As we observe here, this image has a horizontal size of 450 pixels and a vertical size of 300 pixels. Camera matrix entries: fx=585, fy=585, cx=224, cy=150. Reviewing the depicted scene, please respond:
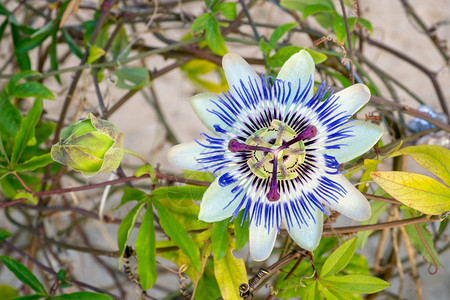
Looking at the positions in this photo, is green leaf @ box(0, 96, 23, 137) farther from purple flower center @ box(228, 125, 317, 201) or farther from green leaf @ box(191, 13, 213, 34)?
purple flower center @ box(228, 125, 317, 201)

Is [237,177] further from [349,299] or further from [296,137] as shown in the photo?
[349,299]

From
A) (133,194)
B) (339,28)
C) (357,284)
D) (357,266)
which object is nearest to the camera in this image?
(357,284)

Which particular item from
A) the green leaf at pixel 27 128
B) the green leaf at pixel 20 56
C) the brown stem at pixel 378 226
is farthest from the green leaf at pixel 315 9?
the green leaf at pixel 20 56

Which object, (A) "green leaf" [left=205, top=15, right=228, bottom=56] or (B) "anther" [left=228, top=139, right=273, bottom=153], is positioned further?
(A) "green leaf" [left=205, top=15, right=228, bottom=56]

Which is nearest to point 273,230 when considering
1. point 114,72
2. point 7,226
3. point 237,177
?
point 237,177

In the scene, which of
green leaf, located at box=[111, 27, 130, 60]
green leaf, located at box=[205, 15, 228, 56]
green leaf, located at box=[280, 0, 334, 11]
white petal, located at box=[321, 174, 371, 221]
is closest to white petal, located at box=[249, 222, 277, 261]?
white petal, located at box=[321, 174, 371, 221]

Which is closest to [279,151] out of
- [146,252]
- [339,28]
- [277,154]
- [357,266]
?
[277,154]

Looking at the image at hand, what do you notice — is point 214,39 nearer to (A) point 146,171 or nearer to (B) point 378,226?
(A) point 146,171
